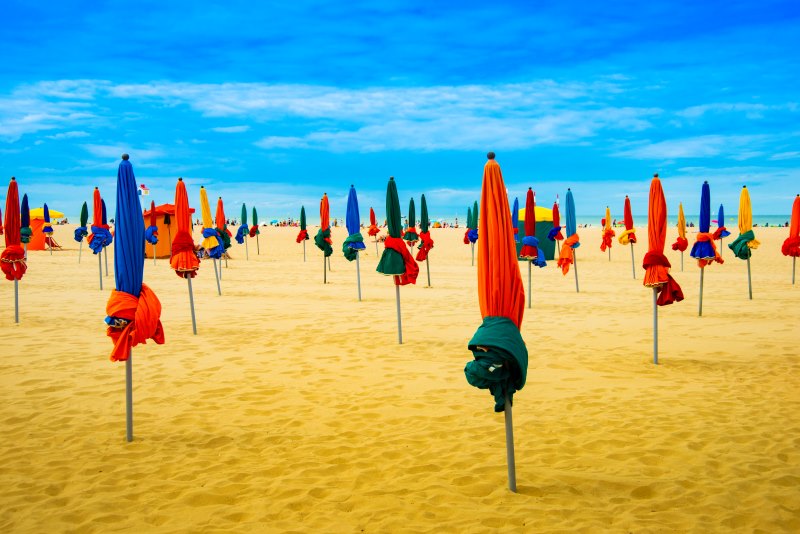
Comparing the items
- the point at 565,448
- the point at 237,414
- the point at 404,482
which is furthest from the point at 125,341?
the point at 565,448

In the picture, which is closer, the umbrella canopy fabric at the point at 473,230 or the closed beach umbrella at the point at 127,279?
the closed beach umbrella at the point at 127,279

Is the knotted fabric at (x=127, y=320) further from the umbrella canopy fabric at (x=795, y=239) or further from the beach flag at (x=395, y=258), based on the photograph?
the umbrella canopy fabric at (x=795, y=239)

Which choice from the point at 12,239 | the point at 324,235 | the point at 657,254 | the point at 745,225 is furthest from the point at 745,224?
the point at 12,239

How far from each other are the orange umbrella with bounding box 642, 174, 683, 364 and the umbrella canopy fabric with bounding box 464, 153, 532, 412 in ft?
16.7

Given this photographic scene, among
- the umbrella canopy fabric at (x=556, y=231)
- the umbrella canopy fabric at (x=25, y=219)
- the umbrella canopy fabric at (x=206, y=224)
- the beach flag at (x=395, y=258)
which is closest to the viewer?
the beach flag at (x=395, y=258)

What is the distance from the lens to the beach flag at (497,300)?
4.41 metres

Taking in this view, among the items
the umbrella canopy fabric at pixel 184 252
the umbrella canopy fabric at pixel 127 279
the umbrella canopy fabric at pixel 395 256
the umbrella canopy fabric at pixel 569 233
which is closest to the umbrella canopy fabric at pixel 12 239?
the umbrella canopy fabric at pixel 184 252

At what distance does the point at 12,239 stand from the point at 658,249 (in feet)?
41.0

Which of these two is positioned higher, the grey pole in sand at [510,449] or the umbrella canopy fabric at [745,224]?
the umbrella canopy fabric at [745,224]

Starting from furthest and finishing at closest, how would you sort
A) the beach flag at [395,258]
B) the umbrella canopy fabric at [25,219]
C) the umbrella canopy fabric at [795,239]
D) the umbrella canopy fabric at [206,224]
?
the umbrella canopy fabric at [795,239] → the umbrella canopy fabric at [206,224] → the umbrella canopy fabric at [25,219] → the beach flag at [395,258]

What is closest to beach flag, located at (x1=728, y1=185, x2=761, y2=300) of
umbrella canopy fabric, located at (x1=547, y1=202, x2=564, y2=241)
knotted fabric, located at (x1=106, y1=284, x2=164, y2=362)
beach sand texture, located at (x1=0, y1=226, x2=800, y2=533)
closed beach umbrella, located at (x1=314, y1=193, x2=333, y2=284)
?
beach sand texture, located at (x1=0, y1=226, x2=800, y2=533)

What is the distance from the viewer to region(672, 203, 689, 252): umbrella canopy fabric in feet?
74.1

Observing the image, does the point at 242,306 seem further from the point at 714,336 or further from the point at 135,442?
the point at 714,336

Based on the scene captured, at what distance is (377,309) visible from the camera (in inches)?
587
